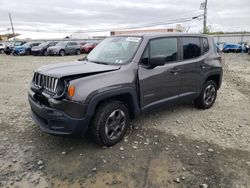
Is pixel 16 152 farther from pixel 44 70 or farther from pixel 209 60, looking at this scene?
pixel 209 60

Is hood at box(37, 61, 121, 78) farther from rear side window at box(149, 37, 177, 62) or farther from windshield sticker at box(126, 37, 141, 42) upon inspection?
rear side window at box(149, 37, 177, 62)

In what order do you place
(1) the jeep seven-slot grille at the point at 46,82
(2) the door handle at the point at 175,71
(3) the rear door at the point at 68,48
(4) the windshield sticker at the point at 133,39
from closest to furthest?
(1) the jeep seven-slot grille at the point at 46,82 → (4) the windshield sticker at the point at 133,39 → (2) the door handle at the point at 175,71 → (3) the rear door at the point at 68,48

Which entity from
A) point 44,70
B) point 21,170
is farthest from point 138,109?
point 21,170

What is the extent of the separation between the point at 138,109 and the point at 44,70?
1670 millimetres

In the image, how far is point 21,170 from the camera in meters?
3.29

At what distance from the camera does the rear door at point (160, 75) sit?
13.5 feet

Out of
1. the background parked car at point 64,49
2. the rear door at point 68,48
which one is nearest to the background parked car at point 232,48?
the background parked car at point 64,49

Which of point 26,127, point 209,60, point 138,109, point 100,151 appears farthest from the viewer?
point 209,60

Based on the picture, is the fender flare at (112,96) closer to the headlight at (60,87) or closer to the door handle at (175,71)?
the headlight at (60,87)

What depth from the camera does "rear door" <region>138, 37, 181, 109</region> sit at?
411 centimetres

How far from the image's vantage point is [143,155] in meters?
3.67

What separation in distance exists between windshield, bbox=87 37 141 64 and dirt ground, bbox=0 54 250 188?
1.37 metres

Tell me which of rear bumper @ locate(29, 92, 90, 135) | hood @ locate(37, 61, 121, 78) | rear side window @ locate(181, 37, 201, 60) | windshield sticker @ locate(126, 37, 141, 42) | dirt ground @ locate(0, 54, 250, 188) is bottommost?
dirt ground @ locate(0, 54, 250, 188)

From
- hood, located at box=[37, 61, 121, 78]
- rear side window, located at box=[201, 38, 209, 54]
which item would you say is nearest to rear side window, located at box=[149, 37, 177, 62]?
hood, located at box=[37, 61, 121, 78]
